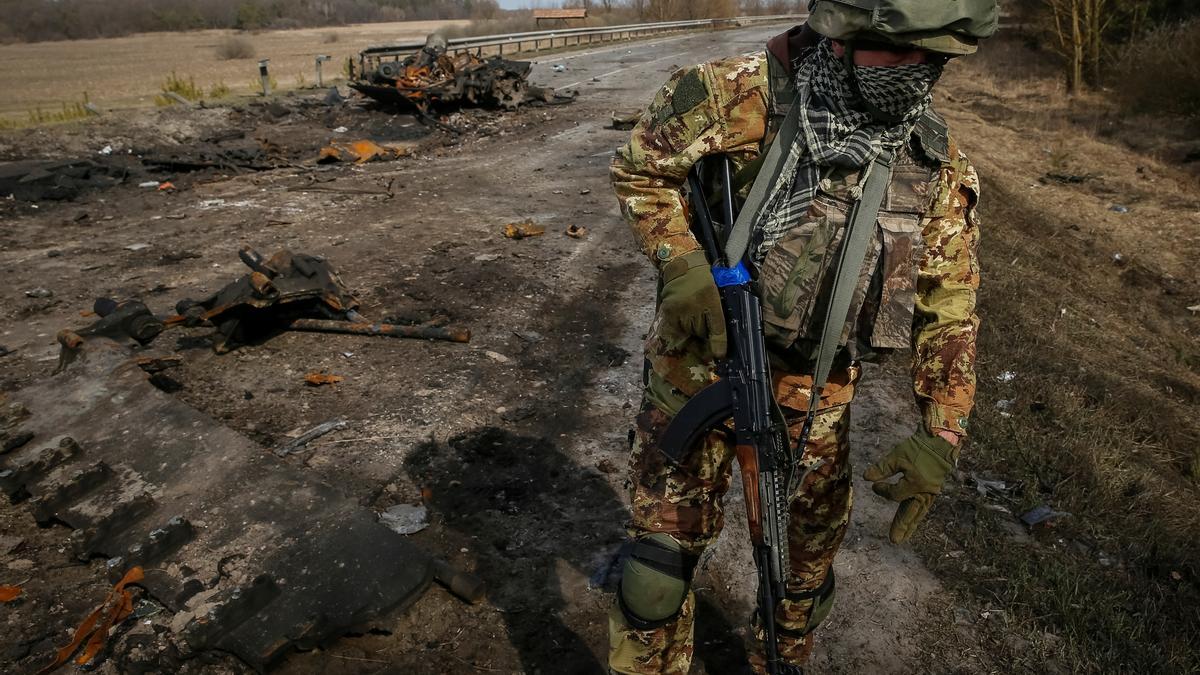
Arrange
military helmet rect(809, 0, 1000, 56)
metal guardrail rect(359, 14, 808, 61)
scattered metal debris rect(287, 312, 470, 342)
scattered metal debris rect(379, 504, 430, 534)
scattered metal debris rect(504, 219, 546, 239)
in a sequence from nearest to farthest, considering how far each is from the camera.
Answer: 1. military helmet rect(809, 0, 1000, 56)
2. scattered metal debris rect(379, 504, 430, 534)
3. scattered metal debris rect(287, 312, 470, 342)
4. scattered metal debris rect(504, 219, 546, 239)
5. metal guardrail rect(359, 14, 808, 61)

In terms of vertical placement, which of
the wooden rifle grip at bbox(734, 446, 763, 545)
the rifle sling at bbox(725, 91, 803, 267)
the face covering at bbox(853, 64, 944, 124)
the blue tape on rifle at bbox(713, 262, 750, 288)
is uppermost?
the face covering at bbox(853, 64, 944, 124)

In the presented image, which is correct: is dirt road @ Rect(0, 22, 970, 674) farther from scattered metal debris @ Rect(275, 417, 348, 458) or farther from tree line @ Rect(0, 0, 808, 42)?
tree line @ Rect(0, 0, 808, 42)

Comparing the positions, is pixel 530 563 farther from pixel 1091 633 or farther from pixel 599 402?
pixel 1091 633

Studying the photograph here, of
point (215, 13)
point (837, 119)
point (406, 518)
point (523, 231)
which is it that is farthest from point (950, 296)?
point (215, 13)

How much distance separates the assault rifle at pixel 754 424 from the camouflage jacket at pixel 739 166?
0.13m

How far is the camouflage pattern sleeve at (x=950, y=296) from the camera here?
181 cm

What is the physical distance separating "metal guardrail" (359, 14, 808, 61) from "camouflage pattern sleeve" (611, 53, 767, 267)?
12233 mm

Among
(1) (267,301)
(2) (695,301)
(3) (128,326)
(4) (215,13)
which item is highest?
(4) (215,13)

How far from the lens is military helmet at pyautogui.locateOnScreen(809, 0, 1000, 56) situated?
1.48 meters

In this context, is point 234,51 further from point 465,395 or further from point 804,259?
point 804,259

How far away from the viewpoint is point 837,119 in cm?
165

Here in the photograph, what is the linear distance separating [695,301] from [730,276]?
0.41ft

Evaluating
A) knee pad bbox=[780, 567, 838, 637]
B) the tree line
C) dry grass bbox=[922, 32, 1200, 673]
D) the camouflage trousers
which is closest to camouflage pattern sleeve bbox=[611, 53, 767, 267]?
the camouflage trousers

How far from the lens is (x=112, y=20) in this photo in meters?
43.8
